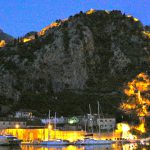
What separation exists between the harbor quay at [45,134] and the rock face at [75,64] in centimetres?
3712

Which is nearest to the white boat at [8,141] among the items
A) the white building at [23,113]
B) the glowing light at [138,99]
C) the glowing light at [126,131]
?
the glowing light at [138,99]

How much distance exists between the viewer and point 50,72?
15588 centimetres

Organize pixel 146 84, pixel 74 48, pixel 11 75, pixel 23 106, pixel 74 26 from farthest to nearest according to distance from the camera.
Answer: pixel 74 26, pixel 74 48, pixel 11 75, pixel 23 106, pixel 146 84

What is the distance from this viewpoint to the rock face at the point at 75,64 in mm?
143250

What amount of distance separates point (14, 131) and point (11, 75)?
51.7 meters

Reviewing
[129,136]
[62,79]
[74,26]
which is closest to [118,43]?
[74,26]

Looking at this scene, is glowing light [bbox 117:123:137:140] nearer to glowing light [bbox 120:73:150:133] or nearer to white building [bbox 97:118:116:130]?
glowing light [bbox 120:73:150:133]

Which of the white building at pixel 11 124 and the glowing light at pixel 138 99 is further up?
the glowing light at pixel 138 99

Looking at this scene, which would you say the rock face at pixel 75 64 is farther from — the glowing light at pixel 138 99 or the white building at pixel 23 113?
the glowing light at pixel 138 99

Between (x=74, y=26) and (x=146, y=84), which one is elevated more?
(x=74, y=26)

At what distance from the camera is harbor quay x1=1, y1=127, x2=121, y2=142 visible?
97.6m

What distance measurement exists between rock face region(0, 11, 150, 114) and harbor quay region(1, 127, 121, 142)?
122 ft

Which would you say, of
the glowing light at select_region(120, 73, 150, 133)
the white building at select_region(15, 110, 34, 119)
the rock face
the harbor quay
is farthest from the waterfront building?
the glowing light at select_region(120, 73, 150, 133)

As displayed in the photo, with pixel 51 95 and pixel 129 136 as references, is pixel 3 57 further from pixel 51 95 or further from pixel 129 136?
pixel 129 136
